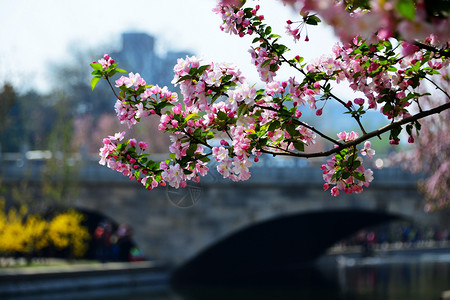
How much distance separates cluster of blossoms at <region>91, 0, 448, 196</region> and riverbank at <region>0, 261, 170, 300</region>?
19388 millimetres

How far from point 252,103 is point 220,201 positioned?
2728cm

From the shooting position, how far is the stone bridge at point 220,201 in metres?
31.1

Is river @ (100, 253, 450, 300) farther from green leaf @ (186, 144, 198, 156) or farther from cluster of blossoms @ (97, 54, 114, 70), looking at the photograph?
cluster of blossoms @ (97, 54, 114, 70)

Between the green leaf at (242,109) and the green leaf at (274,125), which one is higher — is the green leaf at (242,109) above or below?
above

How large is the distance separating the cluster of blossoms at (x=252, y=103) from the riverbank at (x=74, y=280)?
19388 millimetres

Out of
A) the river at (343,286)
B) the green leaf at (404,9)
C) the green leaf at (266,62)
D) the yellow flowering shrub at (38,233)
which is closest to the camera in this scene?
the green leaf at (404,9)

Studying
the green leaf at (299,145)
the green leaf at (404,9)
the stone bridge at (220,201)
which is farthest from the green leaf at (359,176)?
the stone bridge at (220,201)

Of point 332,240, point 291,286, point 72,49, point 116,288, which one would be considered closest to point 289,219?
point 291,286

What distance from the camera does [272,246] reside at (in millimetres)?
42500

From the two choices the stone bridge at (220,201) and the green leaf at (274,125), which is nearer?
the green leaf at (274,125)

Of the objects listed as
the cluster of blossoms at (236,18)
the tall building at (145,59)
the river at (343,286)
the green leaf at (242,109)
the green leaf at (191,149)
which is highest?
the tall building at (145,59)

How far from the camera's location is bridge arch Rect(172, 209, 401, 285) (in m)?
35.3

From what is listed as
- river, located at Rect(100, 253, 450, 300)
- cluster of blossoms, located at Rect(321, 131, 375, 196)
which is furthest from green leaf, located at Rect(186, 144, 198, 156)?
river, located at Rect(100, 253, 450, 300)

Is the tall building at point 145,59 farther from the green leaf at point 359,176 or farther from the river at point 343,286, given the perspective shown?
the green leaf at point 359,176
